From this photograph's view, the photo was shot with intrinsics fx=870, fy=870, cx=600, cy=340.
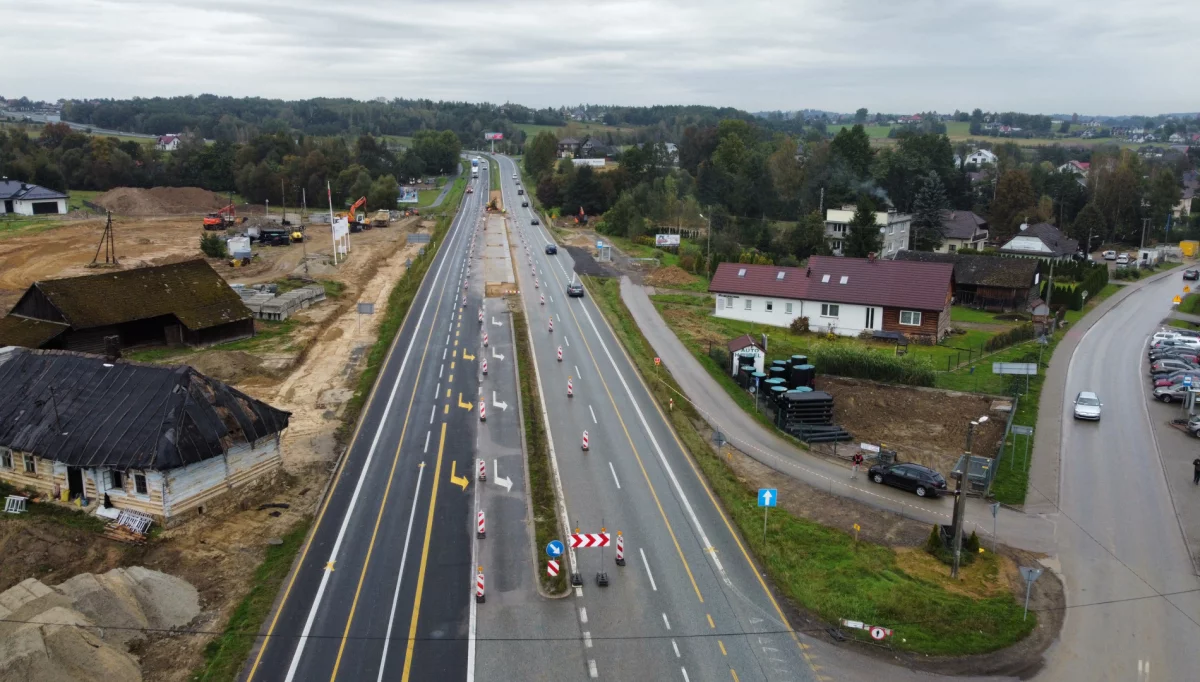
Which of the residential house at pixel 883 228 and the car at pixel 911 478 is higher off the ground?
the residential house at pixel 883 228

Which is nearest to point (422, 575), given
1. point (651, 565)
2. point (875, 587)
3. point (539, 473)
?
point (651, 565)

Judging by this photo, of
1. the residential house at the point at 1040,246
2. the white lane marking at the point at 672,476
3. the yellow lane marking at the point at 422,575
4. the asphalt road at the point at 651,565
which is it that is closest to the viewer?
the yellow lane marking at the point at 422,575

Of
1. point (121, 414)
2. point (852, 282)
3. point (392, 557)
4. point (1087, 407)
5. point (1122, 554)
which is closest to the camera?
point (392, 557)

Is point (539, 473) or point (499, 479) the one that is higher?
point (539, 473)

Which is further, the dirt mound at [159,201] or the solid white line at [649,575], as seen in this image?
the dirt mound at [159,201]

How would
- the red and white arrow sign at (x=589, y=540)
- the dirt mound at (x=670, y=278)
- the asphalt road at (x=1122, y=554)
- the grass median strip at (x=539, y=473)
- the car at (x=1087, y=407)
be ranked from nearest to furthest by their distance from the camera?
the asphalt road at (x=1122, y=554)
the red and white arrow sign at (x=589, y=540)
the grass median strip at (x=539, y=473)
the car at (x=1087, y=407)
the dirt mound at (x=670, y=278)

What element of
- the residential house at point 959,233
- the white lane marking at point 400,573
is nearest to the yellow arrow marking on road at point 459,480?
the white lane marking at point 400,573

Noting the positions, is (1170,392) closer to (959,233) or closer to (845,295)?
(845,295)

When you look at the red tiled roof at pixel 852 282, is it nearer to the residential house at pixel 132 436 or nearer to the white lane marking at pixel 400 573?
the white lane marking at pixel 400 573
